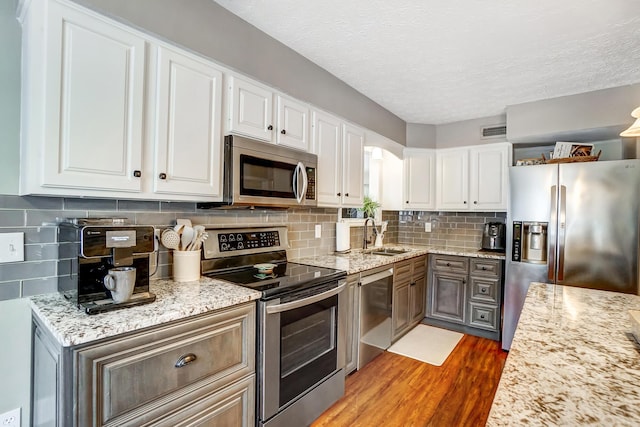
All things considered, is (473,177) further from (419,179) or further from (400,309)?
(400,309)

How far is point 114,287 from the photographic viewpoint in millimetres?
1315

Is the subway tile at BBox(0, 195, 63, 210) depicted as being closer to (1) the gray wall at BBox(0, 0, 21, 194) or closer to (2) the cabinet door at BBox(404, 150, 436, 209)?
(1) the gray wall at BBox(0, 0, 21, 194)

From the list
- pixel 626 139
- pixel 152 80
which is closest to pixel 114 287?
pixel 152 80

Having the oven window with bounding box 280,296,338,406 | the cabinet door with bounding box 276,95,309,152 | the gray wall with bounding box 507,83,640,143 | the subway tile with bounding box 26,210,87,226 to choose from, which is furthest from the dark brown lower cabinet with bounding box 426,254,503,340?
the subway tile with bounding box 26,210,87,226

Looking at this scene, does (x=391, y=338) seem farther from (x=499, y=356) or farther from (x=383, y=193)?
(x=383, y=193)

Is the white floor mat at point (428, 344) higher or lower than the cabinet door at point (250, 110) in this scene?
lower

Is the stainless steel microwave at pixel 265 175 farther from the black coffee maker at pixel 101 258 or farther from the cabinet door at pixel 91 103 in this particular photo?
the black coffee maker at pixel 101 258

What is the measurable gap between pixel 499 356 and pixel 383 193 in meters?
2.24

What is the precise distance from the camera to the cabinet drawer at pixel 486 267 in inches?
136

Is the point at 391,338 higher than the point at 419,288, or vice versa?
the point at 419,288

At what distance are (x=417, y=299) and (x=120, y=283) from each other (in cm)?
315

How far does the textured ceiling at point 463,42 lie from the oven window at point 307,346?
182 cm

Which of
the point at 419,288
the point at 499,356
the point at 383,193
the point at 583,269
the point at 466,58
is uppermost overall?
the point at 466,58

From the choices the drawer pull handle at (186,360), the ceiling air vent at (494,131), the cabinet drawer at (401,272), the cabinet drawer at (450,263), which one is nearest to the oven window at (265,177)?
the drawer pull handle at (186,360)
